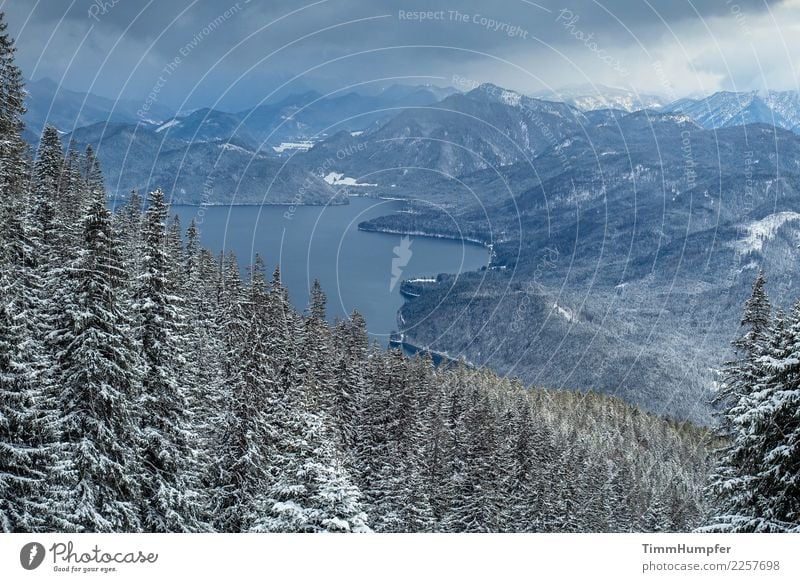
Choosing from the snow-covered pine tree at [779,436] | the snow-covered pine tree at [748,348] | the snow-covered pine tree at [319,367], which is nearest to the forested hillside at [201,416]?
the snow-covered pine tree at [319,367]

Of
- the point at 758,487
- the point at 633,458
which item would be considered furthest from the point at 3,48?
the point at 633,458

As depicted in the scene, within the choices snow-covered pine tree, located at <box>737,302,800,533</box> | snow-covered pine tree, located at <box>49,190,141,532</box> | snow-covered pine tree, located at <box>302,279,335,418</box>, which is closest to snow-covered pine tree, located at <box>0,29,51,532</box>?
snow-covered pine tree, located at <box>49,190,141,532</box>

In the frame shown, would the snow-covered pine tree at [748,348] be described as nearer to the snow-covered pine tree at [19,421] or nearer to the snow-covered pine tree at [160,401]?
the snow-covered pine tree at [160,401]

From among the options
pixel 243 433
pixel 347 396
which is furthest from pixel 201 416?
pixel 347 396

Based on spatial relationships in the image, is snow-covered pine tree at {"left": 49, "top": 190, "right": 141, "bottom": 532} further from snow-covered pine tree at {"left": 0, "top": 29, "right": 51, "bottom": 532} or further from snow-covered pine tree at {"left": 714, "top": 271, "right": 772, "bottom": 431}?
snow-covered pine tree at {"left": 714, "top": 271, "right": 772, "bottom": 431}

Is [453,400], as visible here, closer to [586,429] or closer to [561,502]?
[561,502]

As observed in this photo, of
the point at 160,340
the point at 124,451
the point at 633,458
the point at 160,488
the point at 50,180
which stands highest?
the point at 50,180

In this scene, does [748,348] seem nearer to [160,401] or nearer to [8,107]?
[160,401]
